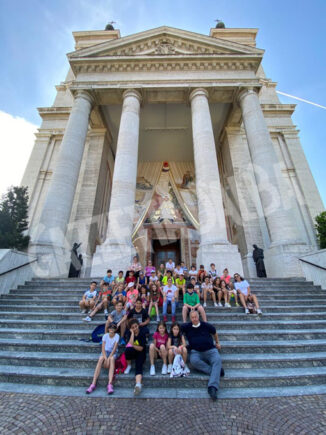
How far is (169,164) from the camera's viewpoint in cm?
1877

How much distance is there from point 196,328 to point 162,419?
1421 mm

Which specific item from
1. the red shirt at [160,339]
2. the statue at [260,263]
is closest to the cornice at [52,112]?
the statue at [260,263]

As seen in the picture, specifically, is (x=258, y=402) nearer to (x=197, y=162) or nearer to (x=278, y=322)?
(x=278, y=322)

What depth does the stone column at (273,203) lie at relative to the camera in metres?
8.41

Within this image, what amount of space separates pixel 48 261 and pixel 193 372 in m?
7.34

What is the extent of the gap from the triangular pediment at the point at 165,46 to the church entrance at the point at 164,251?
12.7 m

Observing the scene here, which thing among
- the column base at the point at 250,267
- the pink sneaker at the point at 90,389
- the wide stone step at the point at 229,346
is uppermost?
the column base at the point at 250,267

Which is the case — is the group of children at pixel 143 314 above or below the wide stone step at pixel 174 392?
above

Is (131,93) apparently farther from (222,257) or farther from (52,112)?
(222,257)

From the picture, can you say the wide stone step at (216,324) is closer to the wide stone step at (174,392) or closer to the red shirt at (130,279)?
the wide stone step at (174,392)

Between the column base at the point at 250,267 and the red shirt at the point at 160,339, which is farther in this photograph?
the column base at the point at 250,267

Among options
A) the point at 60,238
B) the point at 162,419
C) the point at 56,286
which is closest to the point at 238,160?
the point at 60,238

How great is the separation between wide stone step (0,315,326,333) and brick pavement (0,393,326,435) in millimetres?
1705

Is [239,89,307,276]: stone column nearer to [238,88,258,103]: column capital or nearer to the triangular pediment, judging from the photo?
[238,88,258,103]: column capital
